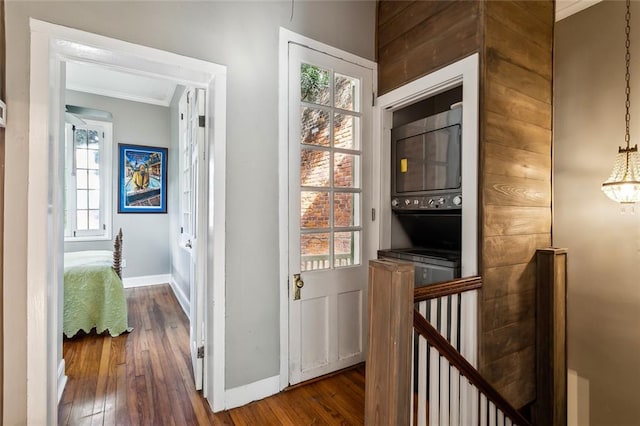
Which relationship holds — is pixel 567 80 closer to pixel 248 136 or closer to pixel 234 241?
pixel 248 136

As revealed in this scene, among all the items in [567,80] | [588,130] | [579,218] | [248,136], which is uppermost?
[567,80]

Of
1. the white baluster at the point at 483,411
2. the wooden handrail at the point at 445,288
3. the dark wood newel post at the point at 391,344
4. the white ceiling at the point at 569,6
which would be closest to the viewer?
the dark wood newel post at the point at 391,344

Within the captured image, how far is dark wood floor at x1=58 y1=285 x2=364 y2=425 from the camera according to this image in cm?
187

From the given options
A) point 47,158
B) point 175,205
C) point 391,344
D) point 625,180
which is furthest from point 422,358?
point 175,205

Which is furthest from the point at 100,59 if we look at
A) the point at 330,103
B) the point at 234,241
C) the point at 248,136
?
the point at 330,103

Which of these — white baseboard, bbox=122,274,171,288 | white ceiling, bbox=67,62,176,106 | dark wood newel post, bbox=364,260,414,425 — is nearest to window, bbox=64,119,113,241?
Answer: white ceiling, bbox=67,62,176,106

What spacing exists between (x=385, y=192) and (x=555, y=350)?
1.54 metres

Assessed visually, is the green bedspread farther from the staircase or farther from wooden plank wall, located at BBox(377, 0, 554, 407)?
wooden plank wall, located at BBox(377, 0, 554, 407)

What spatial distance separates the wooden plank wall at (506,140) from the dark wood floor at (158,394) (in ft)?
3.16

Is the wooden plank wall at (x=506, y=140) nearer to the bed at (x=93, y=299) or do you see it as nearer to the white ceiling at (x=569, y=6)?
the white ceiling at (x=569, y=6)

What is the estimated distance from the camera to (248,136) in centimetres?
199

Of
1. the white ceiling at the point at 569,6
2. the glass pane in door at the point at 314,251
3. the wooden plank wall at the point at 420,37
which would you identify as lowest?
the glass pane in door at the point at 314,251

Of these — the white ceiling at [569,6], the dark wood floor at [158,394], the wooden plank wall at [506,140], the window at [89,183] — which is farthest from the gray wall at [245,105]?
the window at [89,183]

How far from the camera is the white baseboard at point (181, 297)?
3.70 meters
